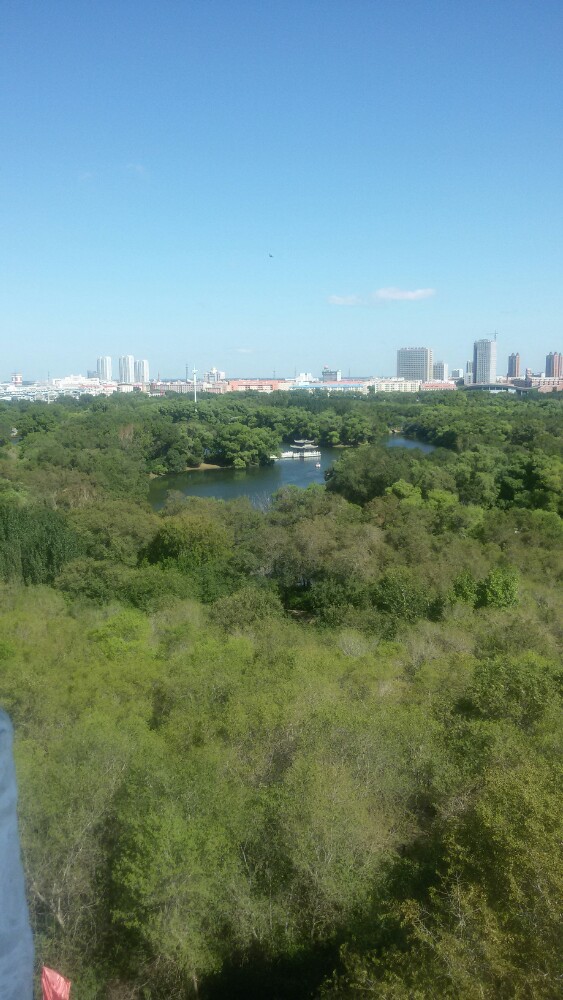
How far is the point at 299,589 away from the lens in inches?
324

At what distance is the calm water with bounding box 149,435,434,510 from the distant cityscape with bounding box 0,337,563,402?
33.9 meters

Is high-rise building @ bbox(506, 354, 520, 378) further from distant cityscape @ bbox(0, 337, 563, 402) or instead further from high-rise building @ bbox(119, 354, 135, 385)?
high-rise building @ bbox(119, 354, 135, 385)

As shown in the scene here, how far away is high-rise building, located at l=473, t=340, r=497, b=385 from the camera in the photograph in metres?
68.5

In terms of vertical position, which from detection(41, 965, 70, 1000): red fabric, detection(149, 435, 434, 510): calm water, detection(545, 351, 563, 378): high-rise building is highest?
detection(545, 351, 563, 378): high-rise building

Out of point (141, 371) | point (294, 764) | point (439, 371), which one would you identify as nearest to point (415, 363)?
point (439, 371)

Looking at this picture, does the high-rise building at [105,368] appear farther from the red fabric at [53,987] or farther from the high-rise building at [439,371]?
the red fabric at [53,987]

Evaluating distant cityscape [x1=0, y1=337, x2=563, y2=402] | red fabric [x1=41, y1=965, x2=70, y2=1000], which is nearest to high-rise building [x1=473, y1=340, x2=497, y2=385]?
distant cityscape [x1=0, y1=337, x2=563, y2=402]

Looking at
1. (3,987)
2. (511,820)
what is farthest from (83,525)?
(3,987)

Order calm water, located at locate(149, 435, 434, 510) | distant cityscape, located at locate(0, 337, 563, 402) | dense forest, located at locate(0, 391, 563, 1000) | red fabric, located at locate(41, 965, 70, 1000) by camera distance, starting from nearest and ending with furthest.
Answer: red fabric, located at locate(41, 965, 70, 1000) < dense forest, located at locate(0, 391, 563, 1000) < calm water, located at locate(149, 435, 434, 510) < distant cityscape, located at locate(0, 337, 563, 402)

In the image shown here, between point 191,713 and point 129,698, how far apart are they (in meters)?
0.59

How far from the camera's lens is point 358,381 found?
71.6m

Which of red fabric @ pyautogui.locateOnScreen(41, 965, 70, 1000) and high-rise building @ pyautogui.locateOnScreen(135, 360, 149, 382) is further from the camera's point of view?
high-rise building @ pyautogui.locateOnScreen(135, 360, 149, 382)

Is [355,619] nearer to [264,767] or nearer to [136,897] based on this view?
[264,767]

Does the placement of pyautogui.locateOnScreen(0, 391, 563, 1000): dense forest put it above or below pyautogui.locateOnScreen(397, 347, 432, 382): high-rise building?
below
